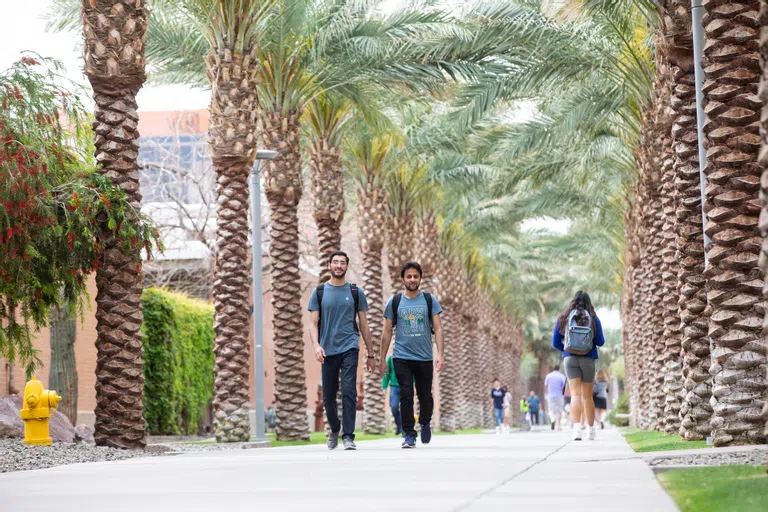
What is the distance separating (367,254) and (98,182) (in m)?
16.9

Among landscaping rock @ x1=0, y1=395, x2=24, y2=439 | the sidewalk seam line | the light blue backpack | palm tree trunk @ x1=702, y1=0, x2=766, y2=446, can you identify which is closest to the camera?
the sidewalk seam line

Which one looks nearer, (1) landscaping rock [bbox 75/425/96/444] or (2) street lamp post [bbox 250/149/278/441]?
(2) street lamp post [bbox 250/149/278/441]

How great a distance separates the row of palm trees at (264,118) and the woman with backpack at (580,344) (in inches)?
209

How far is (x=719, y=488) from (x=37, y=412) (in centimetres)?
1125

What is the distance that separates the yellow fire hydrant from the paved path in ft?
18.9

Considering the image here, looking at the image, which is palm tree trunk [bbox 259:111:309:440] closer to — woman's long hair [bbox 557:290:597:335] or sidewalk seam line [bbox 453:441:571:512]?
woman's long hair [bbox 557:290:597:335]

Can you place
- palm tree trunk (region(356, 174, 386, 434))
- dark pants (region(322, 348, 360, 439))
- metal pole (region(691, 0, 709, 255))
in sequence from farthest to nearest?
palm tree trunk (region(356, 174, 386, 434)) < dark pants (region(322, 348, 360, 439)) < metal pole (region(691, 0, 709, 255))

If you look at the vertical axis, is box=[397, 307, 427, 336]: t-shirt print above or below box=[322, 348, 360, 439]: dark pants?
above

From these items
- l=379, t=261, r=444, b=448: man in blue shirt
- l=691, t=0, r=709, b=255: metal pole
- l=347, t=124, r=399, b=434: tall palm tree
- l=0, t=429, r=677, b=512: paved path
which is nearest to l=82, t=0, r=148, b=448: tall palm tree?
l=379, t=261, r=444, b=448: man in blue shirt

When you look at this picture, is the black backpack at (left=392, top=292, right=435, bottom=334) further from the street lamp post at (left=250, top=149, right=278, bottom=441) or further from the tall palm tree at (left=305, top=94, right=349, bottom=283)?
the tall palm tree at (left=305, top=94, right=349, bottom=283)

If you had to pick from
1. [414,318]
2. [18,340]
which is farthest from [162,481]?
[18,340]

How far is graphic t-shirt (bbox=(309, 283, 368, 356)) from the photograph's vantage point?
483 inches

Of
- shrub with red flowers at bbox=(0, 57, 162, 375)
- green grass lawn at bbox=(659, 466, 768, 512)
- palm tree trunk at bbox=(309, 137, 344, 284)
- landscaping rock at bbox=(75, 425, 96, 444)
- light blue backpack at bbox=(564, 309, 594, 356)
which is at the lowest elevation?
landscaping rock at bbox=(75, 425, 96, 444)

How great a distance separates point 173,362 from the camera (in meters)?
27.3
